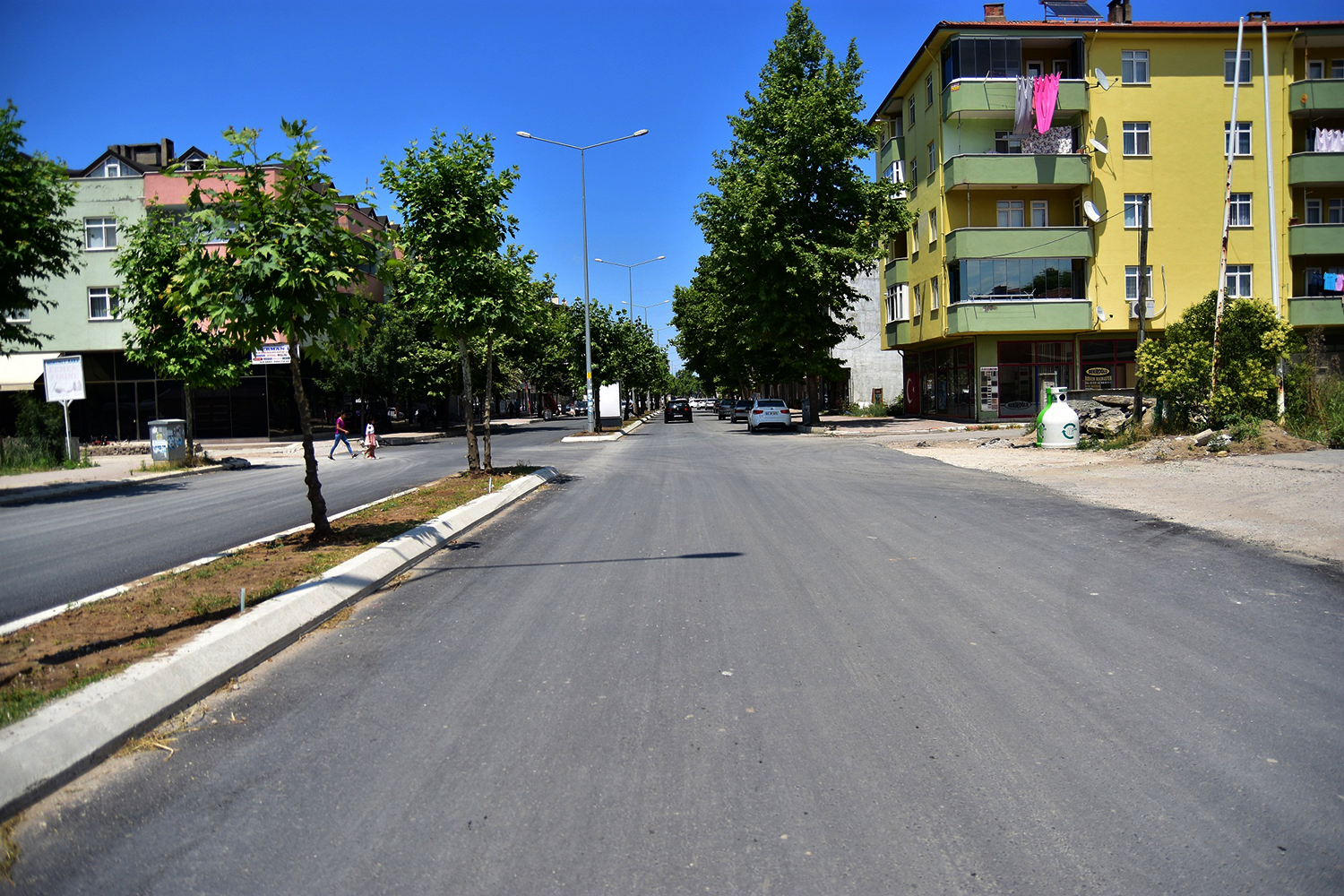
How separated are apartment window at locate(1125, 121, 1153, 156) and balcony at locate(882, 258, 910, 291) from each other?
419 inches

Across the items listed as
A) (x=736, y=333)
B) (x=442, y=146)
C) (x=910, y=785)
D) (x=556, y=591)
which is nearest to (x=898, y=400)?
(x=736, y=333)

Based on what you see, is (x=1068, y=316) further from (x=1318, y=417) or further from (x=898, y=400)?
(x=1318, y=417)

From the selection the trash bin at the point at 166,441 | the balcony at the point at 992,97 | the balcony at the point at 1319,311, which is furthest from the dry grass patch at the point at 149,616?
the balcony at the point at 1319,311

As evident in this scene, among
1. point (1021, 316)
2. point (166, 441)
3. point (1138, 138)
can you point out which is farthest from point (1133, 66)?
point (166, 441)

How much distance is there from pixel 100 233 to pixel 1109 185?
45.0 meters

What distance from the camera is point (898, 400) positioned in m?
48.8

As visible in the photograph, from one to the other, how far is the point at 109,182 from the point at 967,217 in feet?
126

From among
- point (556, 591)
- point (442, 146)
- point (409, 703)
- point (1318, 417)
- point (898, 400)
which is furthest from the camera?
point (898, 400)

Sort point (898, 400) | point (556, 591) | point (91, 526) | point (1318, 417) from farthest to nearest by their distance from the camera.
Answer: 1. point (898, 400)
2. point (1318, 417)
3. point (91, 526)
4. point (556, 591)

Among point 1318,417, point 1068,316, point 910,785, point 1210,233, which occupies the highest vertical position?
point 1210,233

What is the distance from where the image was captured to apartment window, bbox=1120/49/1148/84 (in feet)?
122

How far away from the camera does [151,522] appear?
13.2 metres

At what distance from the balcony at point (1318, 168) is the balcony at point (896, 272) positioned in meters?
16.4

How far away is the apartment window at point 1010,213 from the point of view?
1484 inches
